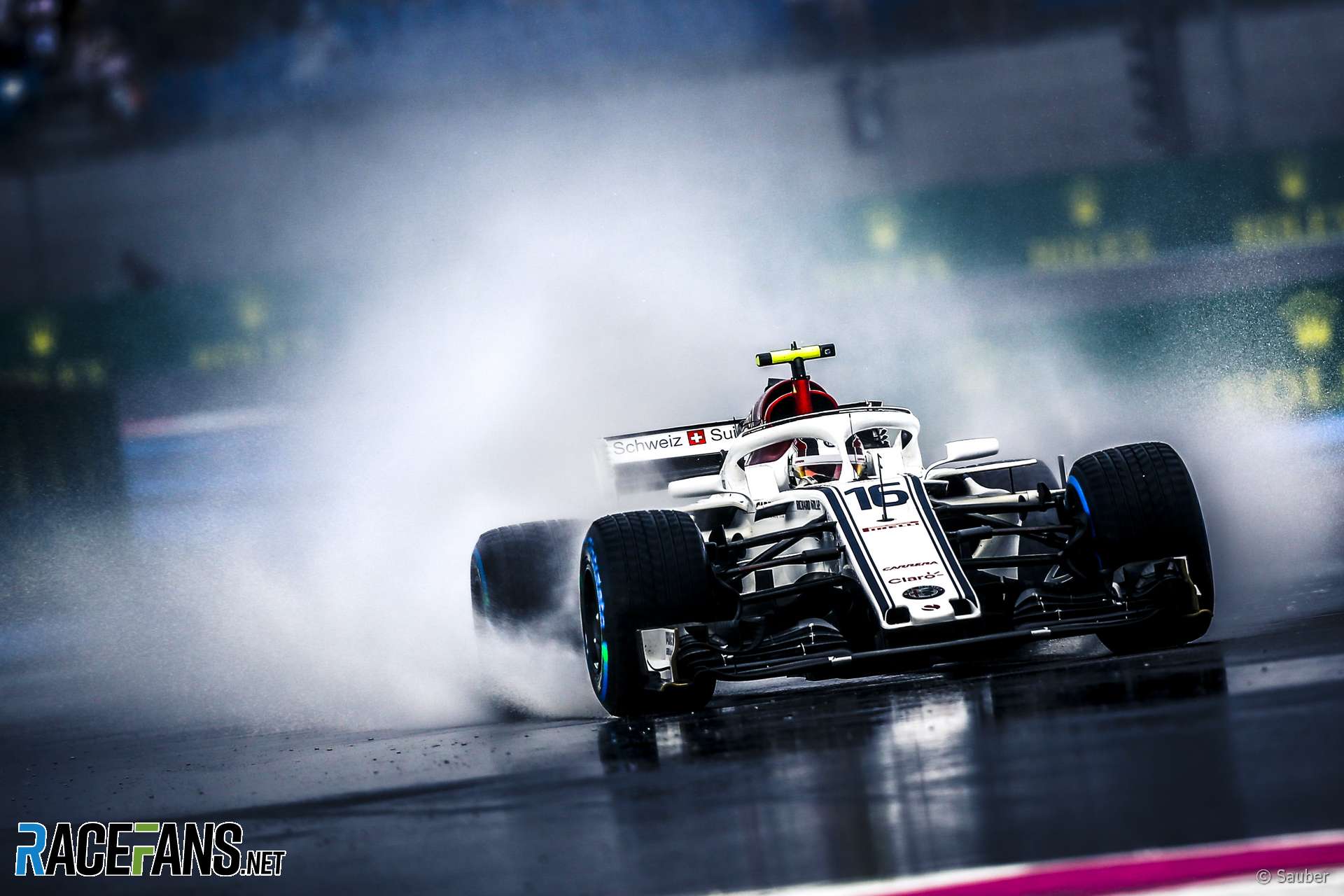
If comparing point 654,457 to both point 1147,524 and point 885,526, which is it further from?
point 1147,524

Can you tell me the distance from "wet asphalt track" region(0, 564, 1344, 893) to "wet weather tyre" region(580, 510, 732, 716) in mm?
199

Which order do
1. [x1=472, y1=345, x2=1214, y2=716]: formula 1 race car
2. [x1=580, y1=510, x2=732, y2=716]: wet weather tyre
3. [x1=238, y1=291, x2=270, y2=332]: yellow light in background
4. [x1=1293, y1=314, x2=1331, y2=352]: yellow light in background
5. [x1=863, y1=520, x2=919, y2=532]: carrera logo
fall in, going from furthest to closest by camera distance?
[x1=238, y1=291, x2=270, y2=332]: yellow light in background < [x1=1293, y1=314, x2=1331, y2=352]: yellow light in background < [x1=863, y1=520, x2=919, y2=532]: carrera logo < [x1=580, y1=510, x2=732, y2=716]: wet weather tyre < [x1=472, y1=345, x2=1214, y2=716]: formula 1 race car

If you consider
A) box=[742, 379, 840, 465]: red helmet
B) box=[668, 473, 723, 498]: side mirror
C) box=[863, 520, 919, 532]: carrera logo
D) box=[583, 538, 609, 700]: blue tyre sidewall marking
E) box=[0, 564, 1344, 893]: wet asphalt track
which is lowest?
box=[0, 564, 1344, 893]: wet asphalt track

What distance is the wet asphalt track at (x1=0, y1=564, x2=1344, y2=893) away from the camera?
4.77 meters

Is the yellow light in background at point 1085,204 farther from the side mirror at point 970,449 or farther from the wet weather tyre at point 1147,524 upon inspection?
the wet weather tyre at point 1147,524

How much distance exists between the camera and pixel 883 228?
919 inches

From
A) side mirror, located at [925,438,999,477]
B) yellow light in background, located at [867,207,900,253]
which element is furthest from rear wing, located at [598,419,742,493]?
yellow light in background, located at [867,207,900,253]

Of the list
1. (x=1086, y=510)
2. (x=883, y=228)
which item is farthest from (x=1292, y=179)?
(x=1086, y=510)

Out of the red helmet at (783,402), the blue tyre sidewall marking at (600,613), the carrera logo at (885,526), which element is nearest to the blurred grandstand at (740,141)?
the red helmet at (783,402)

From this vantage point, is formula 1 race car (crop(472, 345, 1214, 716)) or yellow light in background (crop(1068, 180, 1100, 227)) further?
yellow light in background (crop(1068, 180, 1100, 227))

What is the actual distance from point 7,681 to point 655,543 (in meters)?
10.7

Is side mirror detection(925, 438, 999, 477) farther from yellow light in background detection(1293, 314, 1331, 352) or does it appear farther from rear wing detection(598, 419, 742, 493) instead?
yellow light in background detection(1293, 314, 1331, 352)

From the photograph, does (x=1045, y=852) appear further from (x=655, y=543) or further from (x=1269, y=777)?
(x=655, y=543)

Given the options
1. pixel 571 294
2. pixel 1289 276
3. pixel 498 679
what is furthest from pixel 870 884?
pixel 1289 276
